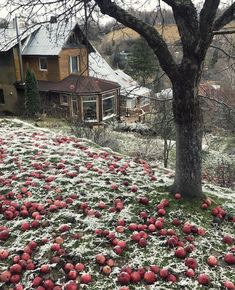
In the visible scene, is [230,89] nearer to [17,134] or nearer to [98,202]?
[17,134]

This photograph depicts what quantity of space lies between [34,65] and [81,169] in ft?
59.6

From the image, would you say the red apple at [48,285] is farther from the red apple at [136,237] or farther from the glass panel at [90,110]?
the glass panel at [90,110]

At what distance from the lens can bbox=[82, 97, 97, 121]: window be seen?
67.3 ft

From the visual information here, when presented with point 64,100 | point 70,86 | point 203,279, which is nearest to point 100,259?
point 203,279

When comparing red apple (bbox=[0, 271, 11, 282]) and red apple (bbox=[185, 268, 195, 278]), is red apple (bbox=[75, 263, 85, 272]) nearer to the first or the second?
red apple (bbox=[0, 271, 11, 282])

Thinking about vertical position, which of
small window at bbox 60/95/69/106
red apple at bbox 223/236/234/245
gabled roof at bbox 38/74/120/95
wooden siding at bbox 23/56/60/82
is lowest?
small window at bbox 60/95/69/106

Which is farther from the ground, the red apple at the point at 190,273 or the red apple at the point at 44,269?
the red apple at the point at 44,269

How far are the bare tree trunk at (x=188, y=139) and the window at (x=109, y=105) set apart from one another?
17400 millimetres

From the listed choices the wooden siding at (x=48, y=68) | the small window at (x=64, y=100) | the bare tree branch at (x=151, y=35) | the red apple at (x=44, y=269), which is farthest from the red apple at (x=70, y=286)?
the wooden siding at (x=48, y=68)

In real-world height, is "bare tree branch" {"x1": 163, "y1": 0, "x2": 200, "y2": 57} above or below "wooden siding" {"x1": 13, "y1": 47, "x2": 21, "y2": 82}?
above

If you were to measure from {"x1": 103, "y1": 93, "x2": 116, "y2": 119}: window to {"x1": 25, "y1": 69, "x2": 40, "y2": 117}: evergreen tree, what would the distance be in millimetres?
4817

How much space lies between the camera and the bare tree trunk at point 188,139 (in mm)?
3879

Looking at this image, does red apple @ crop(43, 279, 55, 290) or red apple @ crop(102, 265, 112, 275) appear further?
red apple @ crop(102, 265, 112, 275)

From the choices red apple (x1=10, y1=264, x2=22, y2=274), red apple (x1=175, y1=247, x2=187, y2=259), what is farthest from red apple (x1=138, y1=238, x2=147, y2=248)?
red apple (x1=10, y1=264, x2=22, y2=274)
